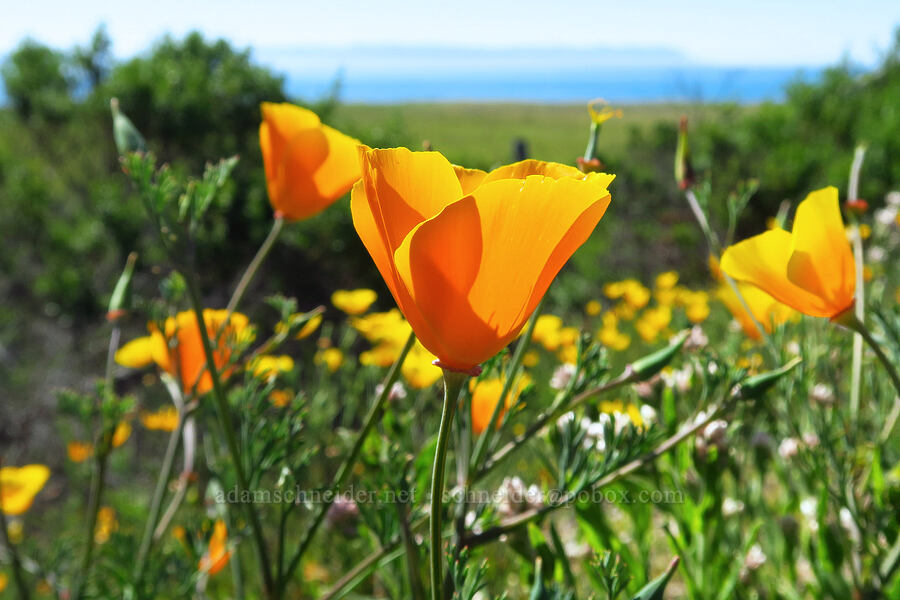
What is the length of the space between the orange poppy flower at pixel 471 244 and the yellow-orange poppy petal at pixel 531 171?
5cm

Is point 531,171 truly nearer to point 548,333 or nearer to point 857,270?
point 857,270

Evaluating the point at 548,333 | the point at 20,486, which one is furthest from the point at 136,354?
the point at 548,333

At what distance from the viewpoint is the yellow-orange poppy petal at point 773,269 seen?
0.79 metres

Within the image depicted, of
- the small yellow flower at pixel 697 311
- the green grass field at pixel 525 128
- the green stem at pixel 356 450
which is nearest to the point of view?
the green stem at pixel 356 450

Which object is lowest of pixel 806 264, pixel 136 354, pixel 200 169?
pixel 200 169

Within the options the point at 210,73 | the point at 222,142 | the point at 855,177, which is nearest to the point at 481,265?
the point at 855,177

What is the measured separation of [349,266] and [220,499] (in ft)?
14.1

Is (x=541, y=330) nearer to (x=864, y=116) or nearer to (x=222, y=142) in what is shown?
(x=222, y=142)

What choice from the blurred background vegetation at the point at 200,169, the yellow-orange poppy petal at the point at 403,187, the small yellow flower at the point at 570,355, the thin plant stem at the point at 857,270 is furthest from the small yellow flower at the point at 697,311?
the yellow-orange poppy petal at the point at 403,187

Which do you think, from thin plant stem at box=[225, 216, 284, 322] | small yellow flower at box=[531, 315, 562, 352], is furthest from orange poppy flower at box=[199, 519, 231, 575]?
small yellow flower at box=[531, 315, 562, 352]

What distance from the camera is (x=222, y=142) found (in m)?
5.93

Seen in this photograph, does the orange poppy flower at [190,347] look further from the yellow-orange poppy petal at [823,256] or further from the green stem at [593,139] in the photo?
the yellow-orange poppy petal at [823,256]

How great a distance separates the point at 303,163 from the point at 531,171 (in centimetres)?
46

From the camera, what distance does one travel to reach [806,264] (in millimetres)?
792
